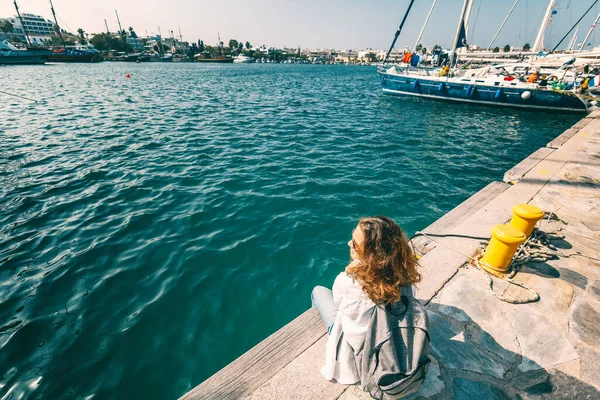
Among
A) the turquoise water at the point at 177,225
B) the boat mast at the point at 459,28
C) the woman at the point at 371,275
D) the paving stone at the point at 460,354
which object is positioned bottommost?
the turquoise water at the point at 177,225

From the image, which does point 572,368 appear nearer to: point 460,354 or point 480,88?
point 460,354

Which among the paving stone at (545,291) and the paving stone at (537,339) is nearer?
the paving stone at (537,339)

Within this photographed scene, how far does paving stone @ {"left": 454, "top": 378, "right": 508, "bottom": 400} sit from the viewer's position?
96.3 inches

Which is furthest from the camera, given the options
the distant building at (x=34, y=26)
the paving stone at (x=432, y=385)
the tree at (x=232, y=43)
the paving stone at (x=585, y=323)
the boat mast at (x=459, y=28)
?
the tree at (x=232, y=43)

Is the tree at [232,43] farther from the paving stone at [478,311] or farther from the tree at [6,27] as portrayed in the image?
the paving stone at [478,311]

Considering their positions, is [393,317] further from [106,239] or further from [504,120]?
[504,120]

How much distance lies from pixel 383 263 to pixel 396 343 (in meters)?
0.62

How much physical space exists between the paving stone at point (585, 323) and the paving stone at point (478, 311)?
2.37ft

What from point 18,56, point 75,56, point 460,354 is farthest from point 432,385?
point 75,56

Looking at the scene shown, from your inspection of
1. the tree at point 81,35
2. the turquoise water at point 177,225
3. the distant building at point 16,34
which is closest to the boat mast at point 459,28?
the turquoise water at point 177,225

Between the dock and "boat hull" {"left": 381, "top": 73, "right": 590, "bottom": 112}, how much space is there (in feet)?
72.3

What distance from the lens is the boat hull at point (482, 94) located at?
793 inches

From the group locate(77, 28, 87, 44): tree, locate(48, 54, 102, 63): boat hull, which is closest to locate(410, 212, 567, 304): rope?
locate(48, 54, 102, 63): boat hull

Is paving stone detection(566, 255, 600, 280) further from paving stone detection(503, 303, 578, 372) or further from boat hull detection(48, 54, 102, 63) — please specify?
boat hull detection(48, 54, 102, 63)
